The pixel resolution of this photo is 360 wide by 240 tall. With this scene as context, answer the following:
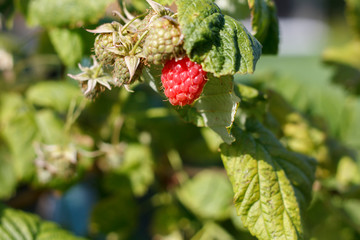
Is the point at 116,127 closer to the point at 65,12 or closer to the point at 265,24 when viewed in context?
the point at 65,12

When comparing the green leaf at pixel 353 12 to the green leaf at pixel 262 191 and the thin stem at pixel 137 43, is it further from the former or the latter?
the thin stem at pixel 137 43

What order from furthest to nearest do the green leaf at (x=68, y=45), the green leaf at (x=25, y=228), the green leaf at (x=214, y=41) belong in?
the green leaf at (x=68, y=45), the green leaf at (x=25, y=228), the green leaf at (x=214, y=41)

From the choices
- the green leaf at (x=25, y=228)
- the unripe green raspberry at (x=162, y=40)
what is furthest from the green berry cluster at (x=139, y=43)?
the green leaf at (x=25, y=228)

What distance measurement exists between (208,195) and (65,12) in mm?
787

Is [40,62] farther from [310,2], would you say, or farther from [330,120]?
[310,2]

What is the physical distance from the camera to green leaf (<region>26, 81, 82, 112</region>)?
54.5 inches

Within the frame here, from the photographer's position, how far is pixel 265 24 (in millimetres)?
840

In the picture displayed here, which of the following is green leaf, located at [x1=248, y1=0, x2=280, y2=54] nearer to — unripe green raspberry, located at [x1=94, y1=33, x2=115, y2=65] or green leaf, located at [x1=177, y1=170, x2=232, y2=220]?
unripe green raspberry, located at [x1=94, y1=33, x2=115, y2=65]

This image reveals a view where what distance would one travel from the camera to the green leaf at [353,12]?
70.5 inches

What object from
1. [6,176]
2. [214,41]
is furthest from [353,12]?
[6,176]

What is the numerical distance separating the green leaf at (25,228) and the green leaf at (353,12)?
149 centimetres

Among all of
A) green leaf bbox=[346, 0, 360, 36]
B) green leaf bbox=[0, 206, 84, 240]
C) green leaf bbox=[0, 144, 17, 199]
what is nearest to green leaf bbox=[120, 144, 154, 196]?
green leaf bbox=[0, 144, 17, 199]

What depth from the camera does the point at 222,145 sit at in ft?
2.55

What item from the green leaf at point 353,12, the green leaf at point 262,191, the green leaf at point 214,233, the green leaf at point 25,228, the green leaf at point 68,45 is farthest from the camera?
the green leaf at point 353,12
